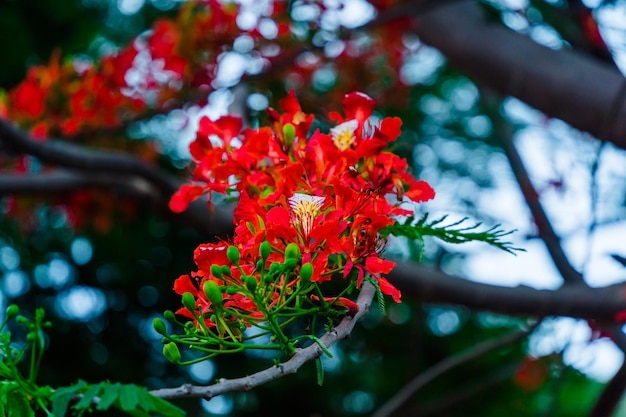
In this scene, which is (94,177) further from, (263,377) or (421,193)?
(263,377)

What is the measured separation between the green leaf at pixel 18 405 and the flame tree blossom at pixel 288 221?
0.20 metres

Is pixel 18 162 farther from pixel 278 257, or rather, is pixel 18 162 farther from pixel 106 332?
pixel 278 257

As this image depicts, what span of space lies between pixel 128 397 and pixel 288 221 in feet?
0.96

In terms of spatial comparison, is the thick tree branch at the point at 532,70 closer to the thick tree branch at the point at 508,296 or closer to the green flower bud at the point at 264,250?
the thick tree branch at the point at 508,296

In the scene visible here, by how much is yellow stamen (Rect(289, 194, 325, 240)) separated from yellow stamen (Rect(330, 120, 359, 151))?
8.1 inches

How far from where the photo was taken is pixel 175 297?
12.4ft

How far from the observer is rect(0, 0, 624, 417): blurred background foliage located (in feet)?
12.6

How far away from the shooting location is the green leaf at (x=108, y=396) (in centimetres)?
98

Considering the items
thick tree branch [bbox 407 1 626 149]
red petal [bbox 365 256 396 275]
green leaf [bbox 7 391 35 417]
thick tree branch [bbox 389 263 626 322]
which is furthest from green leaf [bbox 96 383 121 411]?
A: thick tree branch [bbox 407 1 626 149]

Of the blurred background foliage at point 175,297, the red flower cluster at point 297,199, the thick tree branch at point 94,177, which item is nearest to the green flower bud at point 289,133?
the red flower cluster at point 297,199

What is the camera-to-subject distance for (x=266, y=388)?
3.89m

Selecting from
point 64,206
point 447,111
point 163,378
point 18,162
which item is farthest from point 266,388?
point 447,111

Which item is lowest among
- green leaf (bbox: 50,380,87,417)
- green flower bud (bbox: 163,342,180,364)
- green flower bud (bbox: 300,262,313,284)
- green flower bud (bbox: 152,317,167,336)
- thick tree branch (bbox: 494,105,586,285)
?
thick tree branch (bbox: 494,105,586,285)

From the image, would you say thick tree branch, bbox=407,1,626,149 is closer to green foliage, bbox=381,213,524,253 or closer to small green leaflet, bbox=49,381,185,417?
green foliage, bbox=381,213,524,253
